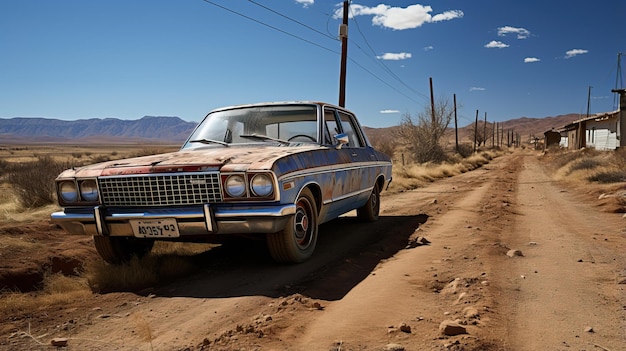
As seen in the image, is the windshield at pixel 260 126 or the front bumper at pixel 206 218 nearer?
the front bumper at pixel 206 218

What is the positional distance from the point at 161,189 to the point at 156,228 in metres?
0.35

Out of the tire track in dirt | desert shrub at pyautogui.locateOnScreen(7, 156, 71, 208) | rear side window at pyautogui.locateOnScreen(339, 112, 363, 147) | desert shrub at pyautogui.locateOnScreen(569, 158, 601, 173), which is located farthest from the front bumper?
desert shrub at pyautogui.locateOnScreen(569, 158, 601, 173)

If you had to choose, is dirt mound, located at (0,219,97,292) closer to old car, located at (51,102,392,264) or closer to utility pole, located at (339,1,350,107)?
old car, located at (51,102,392,264)

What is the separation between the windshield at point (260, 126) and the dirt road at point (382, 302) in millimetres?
1322

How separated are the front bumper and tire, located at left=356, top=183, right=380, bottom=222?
346cm

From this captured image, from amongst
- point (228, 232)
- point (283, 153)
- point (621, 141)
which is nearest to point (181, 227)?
point (228, 232)

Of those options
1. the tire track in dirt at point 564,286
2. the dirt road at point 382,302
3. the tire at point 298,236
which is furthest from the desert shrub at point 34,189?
the tire track in dirt at point 564,286

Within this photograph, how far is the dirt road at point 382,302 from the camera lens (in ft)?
9.64

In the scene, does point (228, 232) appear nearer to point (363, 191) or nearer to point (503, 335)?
point (503, 335)

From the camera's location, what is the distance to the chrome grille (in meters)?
4.26

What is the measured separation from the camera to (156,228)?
4.38m

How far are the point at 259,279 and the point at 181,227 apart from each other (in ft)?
2.74

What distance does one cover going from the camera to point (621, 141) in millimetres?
27875

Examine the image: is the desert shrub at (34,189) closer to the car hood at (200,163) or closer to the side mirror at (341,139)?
the car hood at (200,163)
